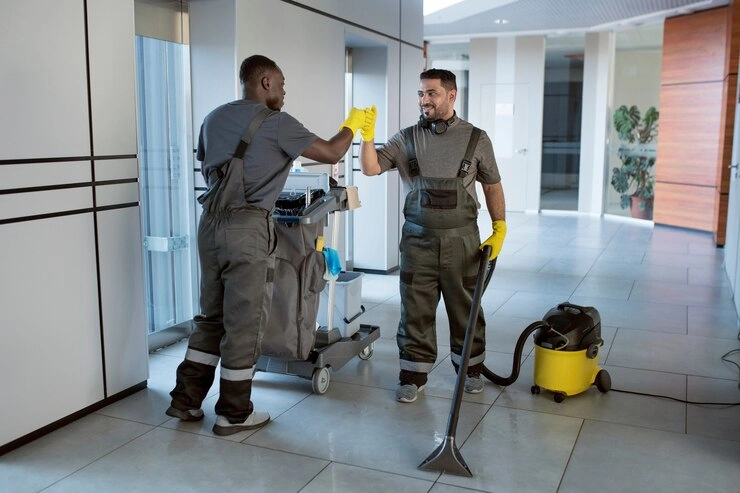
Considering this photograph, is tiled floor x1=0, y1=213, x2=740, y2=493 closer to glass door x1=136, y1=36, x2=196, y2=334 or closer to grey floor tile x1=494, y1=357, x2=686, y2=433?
grey floor tile x1=494, y1=357, x2=686, y2=433

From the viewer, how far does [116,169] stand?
331 cm

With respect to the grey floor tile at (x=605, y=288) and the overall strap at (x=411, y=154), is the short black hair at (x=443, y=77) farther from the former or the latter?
the grey floor tile at (x=605, y=288)

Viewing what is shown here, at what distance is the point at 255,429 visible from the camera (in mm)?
3100

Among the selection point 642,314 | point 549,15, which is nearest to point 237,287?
point 642,314

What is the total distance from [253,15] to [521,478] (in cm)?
303

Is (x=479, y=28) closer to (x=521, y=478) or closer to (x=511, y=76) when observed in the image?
(x=511, y=76)

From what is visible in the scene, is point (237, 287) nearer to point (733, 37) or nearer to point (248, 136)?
point (248, 136)

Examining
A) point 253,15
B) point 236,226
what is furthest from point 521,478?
point 253,15

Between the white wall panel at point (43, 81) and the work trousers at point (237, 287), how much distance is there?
2.25ft

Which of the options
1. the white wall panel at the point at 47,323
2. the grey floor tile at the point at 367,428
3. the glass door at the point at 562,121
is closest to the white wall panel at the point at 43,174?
the white wall panel at the point at 47,323

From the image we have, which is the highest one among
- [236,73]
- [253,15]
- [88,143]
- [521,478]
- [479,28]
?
[479,28]

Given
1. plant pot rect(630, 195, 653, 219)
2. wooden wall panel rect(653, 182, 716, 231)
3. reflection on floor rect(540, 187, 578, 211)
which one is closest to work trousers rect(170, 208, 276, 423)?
wooden wall panel rect(653, 182, 716, 231)

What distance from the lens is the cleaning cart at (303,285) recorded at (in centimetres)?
333

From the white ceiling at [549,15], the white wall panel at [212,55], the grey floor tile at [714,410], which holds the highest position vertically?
the white ceiling at [549,15]
